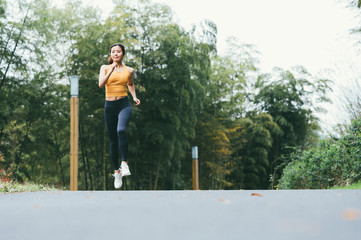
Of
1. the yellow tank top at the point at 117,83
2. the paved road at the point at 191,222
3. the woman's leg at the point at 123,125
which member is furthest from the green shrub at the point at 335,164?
the paved road at the point at 191,222

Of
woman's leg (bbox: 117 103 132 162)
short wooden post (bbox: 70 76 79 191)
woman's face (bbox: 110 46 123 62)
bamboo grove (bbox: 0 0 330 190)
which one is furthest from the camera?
bamboo grove (bbox: 0 0 330 190)

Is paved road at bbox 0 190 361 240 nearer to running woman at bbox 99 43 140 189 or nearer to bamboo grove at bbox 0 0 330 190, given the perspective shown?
running woman at bbox 99 43 140 189

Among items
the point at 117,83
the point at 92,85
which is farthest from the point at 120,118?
the point at 92,85

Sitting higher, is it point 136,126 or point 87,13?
point 87,13

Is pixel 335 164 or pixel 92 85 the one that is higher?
pixel 92 85

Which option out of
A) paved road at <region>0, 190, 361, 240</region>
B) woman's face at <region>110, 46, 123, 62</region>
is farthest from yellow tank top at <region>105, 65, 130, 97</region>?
paved road at <region>0, 190, 361, 240</region>

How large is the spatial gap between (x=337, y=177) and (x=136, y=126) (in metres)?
6.53

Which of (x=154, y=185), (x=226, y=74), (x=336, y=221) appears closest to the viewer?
(x=336, y=221)

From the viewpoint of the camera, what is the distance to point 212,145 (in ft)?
46.6

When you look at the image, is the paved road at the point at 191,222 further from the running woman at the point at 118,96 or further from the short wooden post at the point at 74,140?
the short wooden post at the point at 74,140

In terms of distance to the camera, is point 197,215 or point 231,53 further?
point 231,53

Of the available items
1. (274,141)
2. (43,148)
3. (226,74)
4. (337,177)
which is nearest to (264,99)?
(274,141)

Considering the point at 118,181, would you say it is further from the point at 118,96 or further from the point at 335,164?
the point at 335,164

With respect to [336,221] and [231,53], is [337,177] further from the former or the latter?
[231,53]
